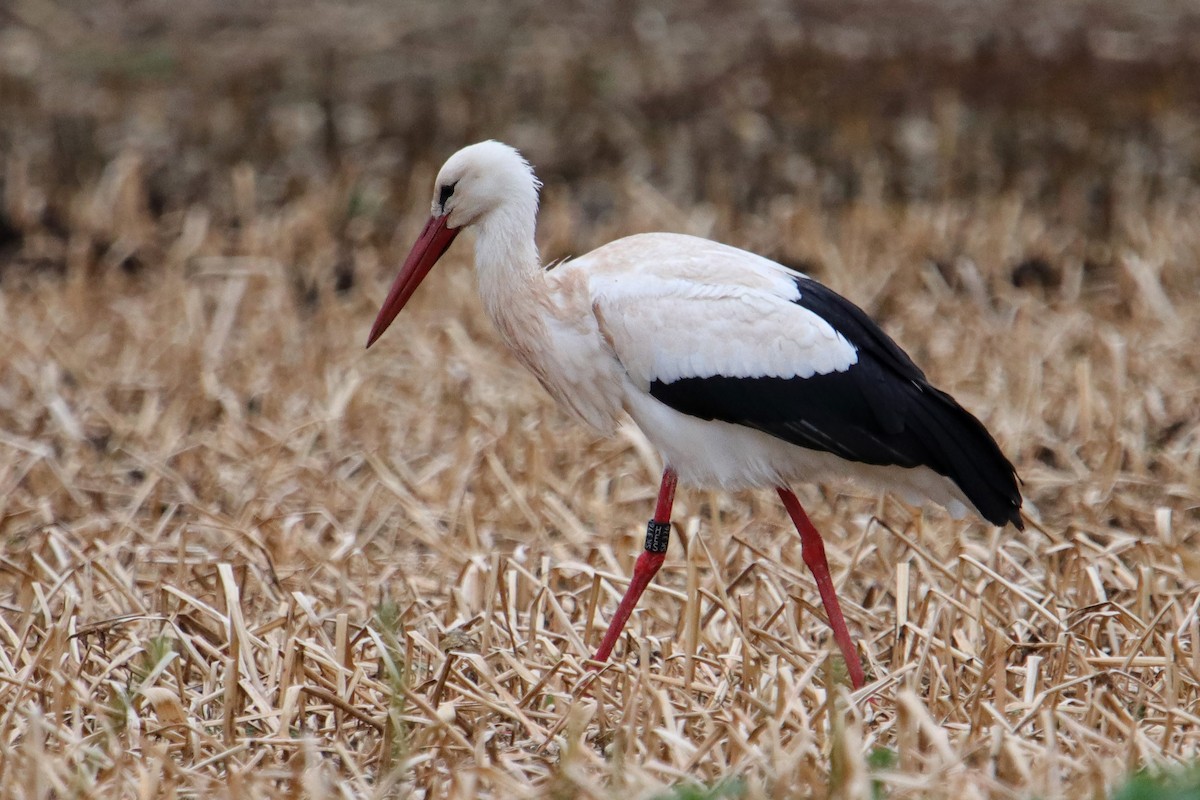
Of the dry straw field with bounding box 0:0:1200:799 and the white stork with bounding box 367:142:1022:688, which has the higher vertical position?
the white stork with bounding box 367:142:1022:688

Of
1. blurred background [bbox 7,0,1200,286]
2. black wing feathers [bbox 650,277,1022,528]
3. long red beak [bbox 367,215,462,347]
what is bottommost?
blurred background [bbox 7,0,1200,286]

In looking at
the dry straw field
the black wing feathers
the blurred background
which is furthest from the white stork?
the blurred background

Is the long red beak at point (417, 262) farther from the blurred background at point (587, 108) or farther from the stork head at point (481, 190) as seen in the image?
the blurred background at point (587, 108)

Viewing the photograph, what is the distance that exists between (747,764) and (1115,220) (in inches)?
234

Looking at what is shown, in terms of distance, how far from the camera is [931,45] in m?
10.0

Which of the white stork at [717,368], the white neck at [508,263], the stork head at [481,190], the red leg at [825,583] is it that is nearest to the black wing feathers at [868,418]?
the white stork at [717,368]

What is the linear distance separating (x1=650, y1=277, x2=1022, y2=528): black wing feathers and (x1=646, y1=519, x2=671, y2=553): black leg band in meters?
0.36

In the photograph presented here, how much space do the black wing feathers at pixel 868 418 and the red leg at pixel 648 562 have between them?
0.33 m

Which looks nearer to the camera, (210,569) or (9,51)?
(210,569)

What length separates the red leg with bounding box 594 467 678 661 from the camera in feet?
12.9

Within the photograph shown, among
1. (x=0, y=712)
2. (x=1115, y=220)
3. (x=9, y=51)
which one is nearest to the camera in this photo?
(x=0, y=712)

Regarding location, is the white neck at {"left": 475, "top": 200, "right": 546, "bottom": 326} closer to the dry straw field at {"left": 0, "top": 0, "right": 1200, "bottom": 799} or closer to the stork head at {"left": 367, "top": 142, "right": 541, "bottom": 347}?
the stork head at {"left": 367, "top": 142, "right": 541, "bottom": 347}

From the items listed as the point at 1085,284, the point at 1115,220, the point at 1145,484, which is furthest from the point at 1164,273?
the point at 1145,484

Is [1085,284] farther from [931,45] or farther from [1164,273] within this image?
[931,45]
